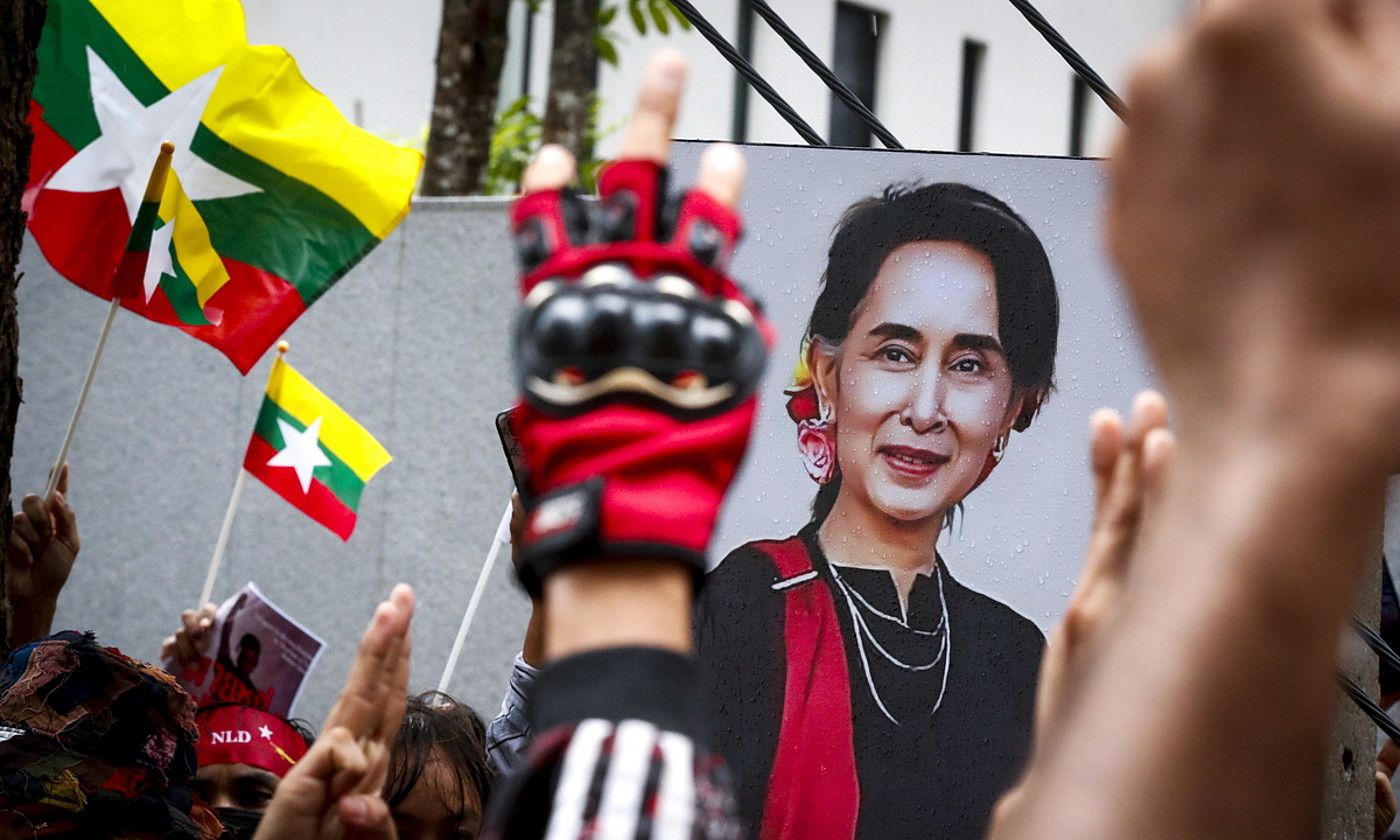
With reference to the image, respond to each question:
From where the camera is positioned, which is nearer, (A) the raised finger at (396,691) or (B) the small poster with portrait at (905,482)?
(A) the raised finger at (396,691)

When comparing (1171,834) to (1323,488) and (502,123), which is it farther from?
(502,123)

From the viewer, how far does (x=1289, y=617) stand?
2.50ft

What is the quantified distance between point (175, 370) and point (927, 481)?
5.22 metres

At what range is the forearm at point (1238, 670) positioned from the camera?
755 mm

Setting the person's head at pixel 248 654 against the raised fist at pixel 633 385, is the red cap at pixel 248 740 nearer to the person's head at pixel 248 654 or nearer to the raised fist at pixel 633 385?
the person's head at pixel 248 654

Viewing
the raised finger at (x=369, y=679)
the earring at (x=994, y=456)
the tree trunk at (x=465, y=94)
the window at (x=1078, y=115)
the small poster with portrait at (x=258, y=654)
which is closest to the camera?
the raised finger at (x=369, y=679)

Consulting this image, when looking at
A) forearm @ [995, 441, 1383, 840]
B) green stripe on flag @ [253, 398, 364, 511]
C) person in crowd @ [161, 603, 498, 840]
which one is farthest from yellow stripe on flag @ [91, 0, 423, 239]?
forearm @ [995, 441, 1383, 840]

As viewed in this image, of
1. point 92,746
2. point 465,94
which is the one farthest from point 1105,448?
point 465,94

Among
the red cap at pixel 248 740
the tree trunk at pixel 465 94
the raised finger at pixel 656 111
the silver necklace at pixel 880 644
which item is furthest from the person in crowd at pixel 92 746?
the tree trunk at pixel 465 94

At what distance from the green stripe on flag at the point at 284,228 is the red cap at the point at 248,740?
1.22 metres

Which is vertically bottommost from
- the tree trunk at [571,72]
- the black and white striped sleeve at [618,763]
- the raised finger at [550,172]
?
the black and white striped sleeve at [618,763]

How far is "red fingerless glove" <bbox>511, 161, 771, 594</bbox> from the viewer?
1.04 metres

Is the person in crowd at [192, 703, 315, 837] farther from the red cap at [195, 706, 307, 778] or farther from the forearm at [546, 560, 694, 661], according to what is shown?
the forearm at [546, 560, 694, 661]

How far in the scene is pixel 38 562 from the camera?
408 cm
